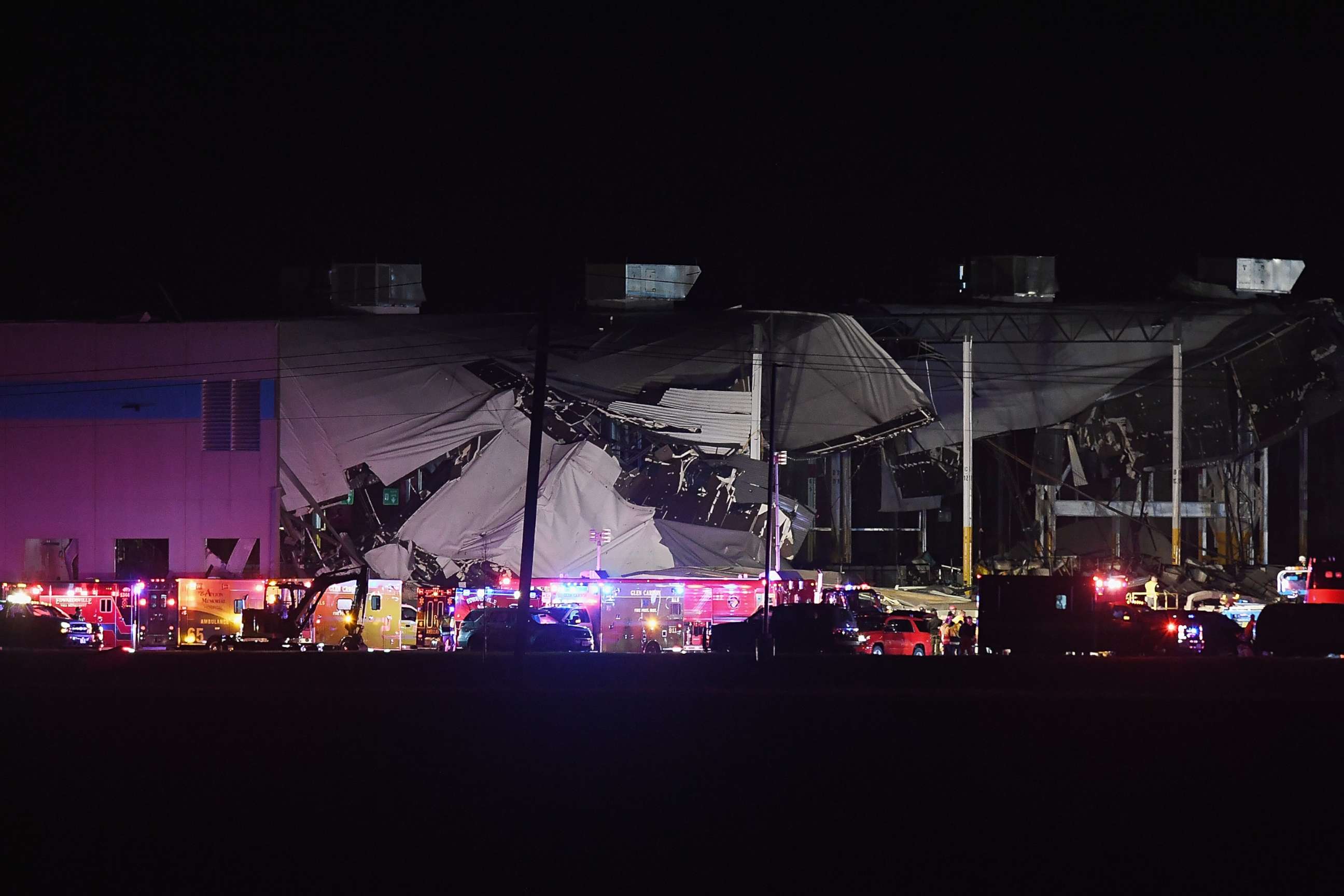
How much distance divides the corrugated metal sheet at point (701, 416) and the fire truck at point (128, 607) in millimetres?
14969

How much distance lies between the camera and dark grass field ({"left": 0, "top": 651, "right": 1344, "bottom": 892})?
1741cm

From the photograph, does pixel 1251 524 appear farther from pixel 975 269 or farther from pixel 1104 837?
pixel 1104 837

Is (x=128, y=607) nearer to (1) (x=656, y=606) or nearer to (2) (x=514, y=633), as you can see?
(2) (x=514, y=633)

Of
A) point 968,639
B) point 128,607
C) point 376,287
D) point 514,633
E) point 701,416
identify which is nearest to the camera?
point 514,633

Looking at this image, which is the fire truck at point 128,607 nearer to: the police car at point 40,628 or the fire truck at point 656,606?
the police car at point 40,628

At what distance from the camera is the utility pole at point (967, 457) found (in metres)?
50.8

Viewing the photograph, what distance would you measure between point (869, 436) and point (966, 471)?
3427 mm

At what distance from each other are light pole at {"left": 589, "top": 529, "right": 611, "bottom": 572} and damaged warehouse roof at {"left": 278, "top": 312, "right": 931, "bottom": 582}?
258 millimetres

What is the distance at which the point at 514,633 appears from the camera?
4081cm

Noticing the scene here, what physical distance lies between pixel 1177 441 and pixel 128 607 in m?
33.9

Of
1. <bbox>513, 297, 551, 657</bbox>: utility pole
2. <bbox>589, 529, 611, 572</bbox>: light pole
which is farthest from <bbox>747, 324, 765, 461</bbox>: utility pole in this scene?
<bbox>513, 297, 551, 657</bbox>: utility pole

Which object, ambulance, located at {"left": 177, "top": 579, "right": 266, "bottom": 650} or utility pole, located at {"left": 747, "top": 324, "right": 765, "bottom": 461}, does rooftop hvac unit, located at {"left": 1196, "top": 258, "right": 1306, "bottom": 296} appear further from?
ambulance, located at {"left": 177, "top": 579, "right": 266, "bottom": 650}

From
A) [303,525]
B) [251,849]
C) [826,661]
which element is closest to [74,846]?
[251,849]

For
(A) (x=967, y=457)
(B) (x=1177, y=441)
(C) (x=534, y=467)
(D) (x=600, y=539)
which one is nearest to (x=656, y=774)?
(C) (x=534, y=467)
